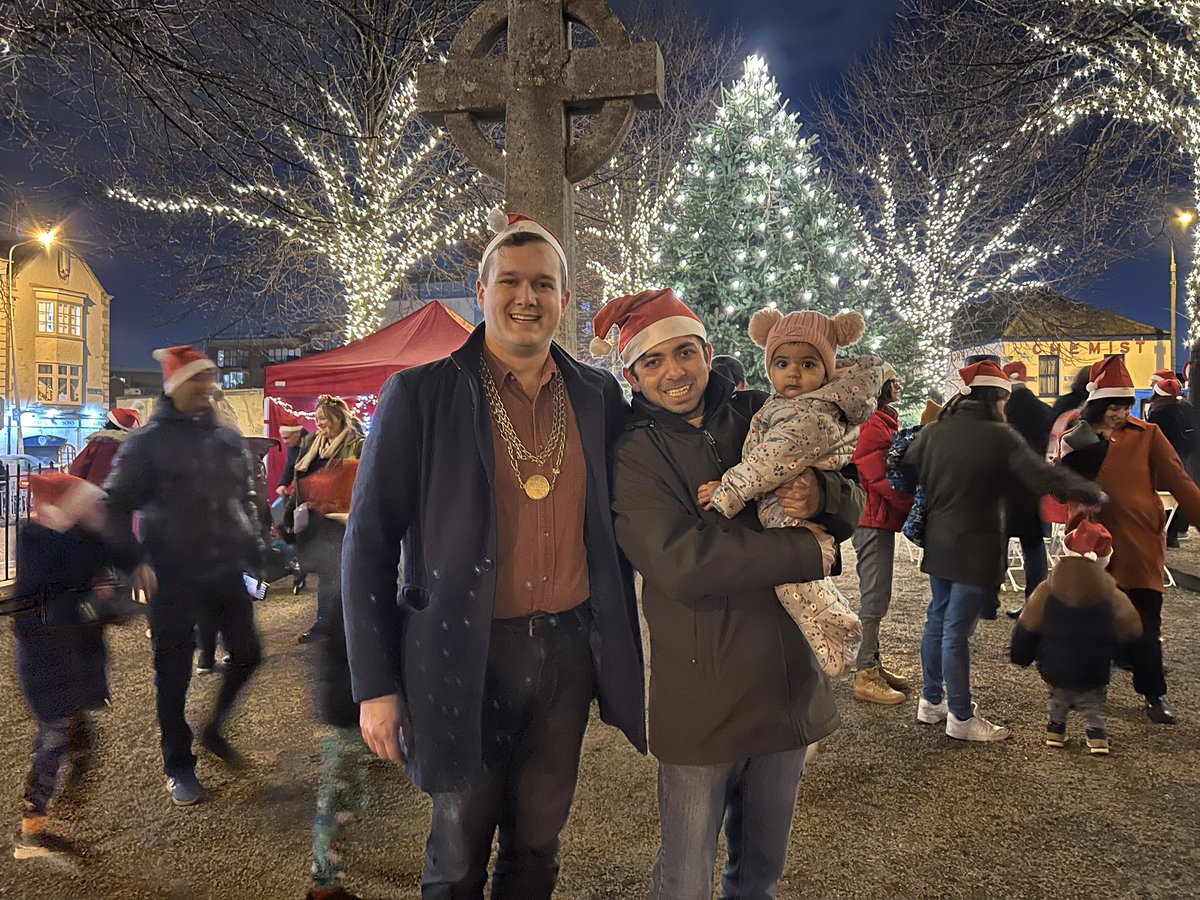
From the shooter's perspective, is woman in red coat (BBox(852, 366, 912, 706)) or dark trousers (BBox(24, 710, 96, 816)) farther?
woman in red coat (BBox(852, 366, 912, 706))

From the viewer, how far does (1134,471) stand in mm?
4617

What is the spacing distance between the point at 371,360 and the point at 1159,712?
7702 mm

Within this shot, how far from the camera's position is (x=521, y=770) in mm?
2191

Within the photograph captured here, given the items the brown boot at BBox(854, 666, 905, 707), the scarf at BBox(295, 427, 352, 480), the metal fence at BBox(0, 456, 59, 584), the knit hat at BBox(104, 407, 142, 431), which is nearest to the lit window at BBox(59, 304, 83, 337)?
the metal fence at BBox(0, 456, 59, 584)

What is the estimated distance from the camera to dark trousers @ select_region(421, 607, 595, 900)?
82.3 inches

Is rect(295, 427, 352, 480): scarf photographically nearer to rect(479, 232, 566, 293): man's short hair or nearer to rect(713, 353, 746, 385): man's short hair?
rect(713, 353, 746, 385): man's short hair

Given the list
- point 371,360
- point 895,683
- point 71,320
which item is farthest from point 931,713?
point 71,320

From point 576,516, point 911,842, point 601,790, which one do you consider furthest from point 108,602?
point 911,842

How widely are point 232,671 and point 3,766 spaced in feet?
4.45

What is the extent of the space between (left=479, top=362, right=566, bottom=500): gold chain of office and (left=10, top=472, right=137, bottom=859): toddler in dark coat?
97.5 inches

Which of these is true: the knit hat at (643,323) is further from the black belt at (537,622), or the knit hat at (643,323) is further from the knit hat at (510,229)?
the black belt at (537,622)

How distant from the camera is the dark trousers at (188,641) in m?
3.81

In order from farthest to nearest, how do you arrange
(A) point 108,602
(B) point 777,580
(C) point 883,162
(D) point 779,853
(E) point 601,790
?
(C) point 883,162 < (A) point 108,602 < (E) point 601,790 < (D) point 779,853 < (B) point 777,580

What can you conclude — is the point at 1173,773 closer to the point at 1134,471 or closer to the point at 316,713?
the point at 1134,471
